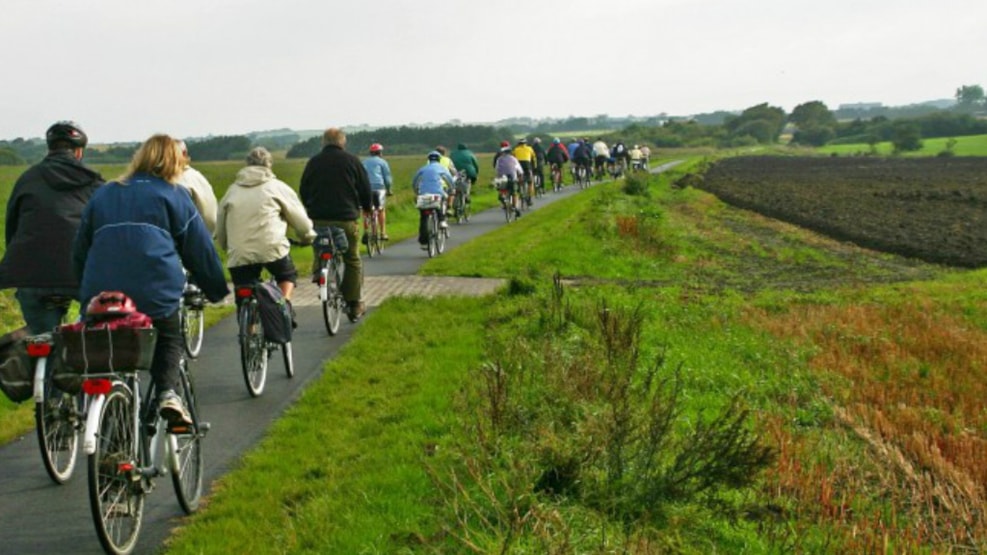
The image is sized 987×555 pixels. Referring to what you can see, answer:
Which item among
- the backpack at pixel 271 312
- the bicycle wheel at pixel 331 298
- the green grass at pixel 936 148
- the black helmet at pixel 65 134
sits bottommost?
the green grass at pixel 936 148

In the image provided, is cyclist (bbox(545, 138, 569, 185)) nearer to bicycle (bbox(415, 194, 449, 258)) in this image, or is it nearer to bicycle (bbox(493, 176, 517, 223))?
bicycle (bbox(493, 176, 517, 223))

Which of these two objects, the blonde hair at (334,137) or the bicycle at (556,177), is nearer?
the blonde hair at (334,137)

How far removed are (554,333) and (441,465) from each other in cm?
434

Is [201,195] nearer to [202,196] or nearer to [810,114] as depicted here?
[202,196]

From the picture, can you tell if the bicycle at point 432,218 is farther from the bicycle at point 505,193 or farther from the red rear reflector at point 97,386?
the red rear reflector at point 97,386

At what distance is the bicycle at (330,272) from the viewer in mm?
11445

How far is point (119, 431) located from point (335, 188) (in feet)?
22.0

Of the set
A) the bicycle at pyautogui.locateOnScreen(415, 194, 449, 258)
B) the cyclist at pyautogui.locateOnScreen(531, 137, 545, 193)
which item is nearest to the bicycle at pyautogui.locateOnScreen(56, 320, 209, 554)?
the bicycle at pyautogui.locateOnScreen(415, 194, 449, 258)

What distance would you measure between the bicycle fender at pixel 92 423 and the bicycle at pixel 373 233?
13998mm

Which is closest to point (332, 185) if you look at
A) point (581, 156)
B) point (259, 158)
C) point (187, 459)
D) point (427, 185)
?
point (259, 158)

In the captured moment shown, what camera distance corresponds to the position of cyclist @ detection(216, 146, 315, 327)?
29.9 feet

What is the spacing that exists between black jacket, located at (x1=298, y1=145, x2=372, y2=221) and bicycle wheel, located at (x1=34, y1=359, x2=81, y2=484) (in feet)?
17.3

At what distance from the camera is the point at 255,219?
9.12 metres

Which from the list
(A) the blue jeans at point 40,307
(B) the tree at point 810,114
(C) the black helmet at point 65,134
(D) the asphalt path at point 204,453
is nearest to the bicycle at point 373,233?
(D) the asphalt path at point 204,453
